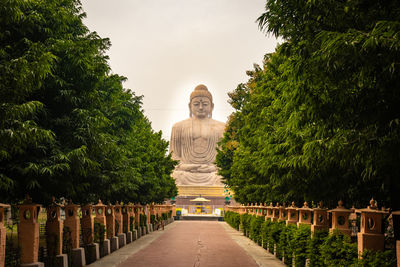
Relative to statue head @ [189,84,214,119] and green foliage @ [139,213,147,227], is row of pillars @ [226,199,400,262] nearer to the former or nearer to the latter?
green foliage @ [139,213,147,227]

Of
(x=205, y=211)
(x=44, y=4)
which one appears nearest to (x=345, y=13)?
(x=44, y=4)

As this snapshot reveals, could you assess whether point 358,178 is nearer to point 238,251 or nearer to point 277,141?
point 277,141

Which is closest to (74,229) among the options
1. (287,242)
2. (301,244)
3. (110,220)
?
(110,220)

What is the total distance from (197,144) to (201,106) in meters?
6.67

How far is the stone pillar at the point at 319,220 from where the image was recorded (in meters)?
11.7

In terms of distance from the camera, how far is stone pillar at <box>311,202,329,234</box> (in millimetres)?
11688

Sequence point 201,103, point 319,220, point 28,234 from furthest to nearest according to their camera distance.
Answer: point 201,103 < point 319,220 < point 28,234

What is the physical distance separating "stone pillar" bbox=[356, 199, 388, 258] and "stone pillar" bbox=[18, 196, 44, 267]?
7435 mm

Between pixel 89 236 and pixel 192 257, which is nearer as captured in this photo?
pixel 89 236

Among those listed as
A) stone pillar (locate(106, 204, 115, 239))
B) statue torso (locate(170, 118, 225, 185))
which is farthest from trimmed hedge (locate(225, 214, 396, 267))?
statue torso (locate(170, 118, 225, 185))

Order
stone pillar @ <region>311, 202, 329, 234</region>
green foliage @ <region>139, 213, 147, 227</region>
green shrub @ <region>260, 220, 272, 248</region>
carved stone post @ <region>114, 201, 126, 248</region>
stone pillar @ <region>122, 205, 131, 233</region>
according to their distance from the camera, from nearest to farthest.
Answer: stone pillar @ <region>311, 202, 329, 234</region> → green shrub @ <region>260, 220, 272, 248</region> → carved stone post @ <region>114, 201, 126, 248</region> → stone pillar @ <region>122, 205, 131, 233</region> → green foliage @ <region>139, 213, 147, 227</region>

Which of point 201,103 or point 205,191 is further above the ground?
point 201,103

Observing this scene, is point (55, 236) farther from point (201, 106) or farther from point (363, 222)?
point (201, 106)

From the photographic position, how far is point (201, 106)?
79375mm
